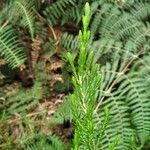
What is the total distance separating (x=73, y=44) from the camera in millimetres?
3143

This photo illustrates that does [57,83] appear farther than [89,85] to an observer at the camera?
Yes

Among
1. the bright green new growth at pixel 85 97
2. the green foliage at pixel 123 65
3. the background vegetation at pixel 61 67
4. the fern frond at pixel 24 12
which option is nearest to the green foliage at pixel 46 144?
the background vegetation at pixel 61 67

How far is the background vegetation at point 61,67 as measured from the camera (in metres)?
2.77

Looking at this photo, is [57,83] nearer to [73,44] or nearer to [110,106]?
[73,44]

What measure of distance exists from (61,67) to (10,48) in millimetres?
433

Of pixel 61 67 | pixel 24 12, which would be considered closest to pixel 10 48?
pixel 24 12

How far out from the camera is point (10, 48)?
2.97 meters


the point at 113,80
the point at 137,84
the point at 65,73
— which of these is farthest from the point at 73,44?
the point at 137,84

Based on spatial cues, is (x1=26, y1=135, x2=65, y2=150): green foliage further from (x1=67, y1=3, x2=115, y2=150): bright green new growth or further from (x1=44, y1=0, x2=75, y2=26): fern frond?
(x1=67, y1=3, x2=115, y2=150): bright green new growth

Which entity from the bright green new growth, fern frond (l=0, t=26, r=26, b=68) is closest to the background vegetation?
fern frond (l=0, t=26, r=26, b=68)

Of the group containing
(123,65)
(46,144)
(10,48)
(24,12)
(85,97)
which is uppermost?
(24,12)

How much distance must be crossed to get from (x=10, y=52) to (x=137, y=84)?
94 cm

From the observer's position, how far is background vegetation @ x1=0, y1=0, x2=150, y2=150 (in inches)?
109

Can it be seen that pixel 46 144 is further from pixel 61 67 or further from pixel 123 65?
pixel 123 65
